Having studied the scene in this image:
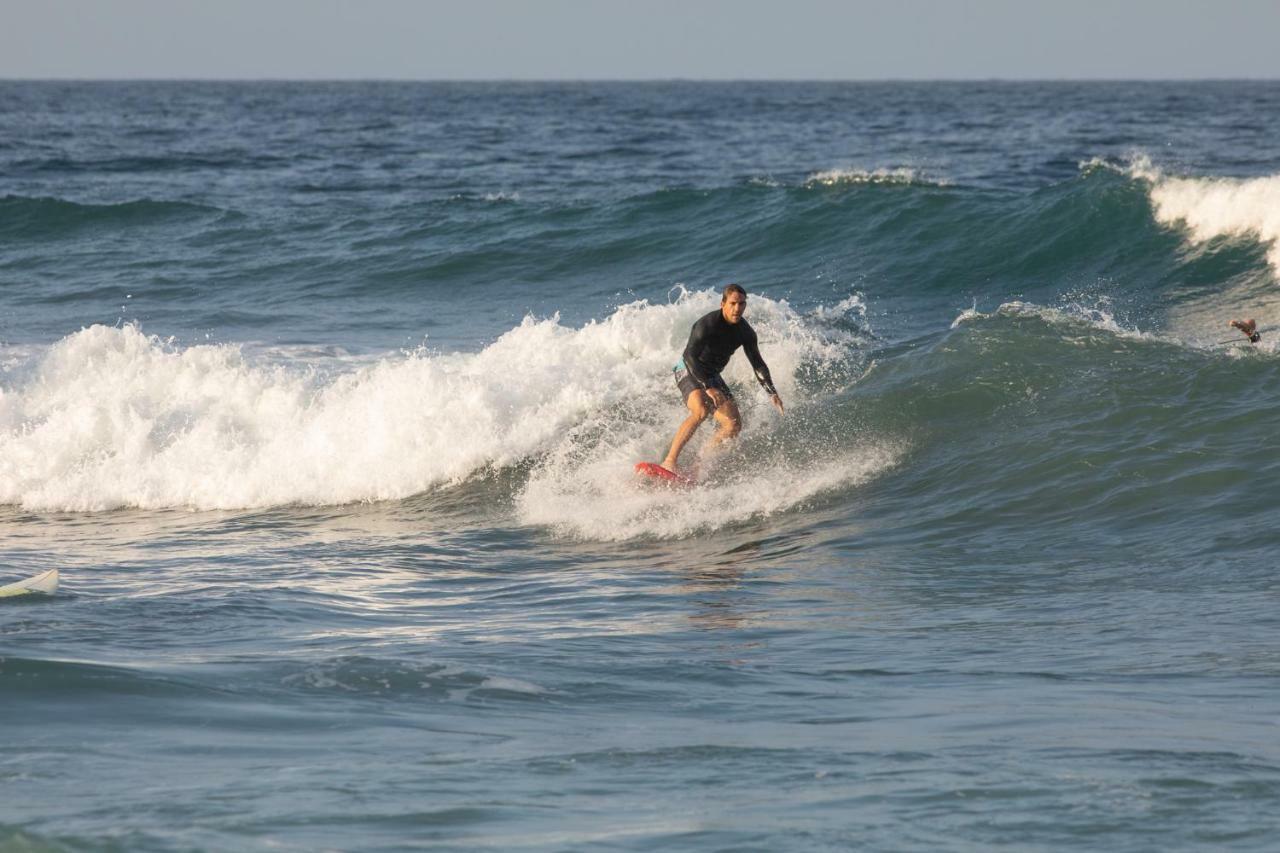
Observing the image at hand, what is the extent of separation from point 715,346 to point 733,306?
0.40 metres

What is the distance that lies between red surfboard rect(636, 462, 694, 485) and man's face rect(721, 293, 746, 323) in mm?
1243

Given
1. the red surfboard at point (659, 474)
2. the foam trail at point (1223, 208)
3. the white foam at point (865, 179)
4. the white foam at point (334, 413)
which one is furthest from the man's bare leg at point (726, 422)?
the white foam at point (865, 179)

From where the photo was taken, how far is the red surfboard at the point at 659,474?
36.6ft

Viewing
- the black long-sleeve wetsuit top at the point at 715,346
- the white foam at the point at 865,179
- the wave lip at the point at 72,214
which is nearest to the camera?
the black long-sleeve wetsuit top at the point at 715,346

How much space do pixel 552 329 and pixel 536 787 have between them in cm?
1000

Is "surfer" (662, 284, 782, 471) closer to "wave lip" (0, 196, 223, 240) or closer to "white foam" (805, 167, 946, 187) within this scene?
"white foam" (805, 167, 946, 187)

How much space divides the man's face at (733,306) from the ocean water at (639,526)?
112 centimetres

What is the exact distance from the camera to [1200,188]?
2002cm

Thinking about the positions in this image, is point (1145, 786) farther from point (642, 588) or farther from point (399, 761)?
point (642, 588)

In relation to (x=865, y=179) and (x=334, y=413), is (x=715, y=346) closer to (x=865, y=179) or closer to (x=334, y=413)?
(x=334, y=413)

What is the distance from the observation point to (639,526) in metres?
10.6

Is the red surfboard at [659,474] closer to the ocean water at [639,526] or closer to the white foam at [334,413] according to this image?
the ocean water at [639,526]

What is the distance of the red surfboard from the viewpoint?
11.2m

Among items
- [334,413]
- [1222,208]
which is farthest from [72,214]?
[1222,208]
